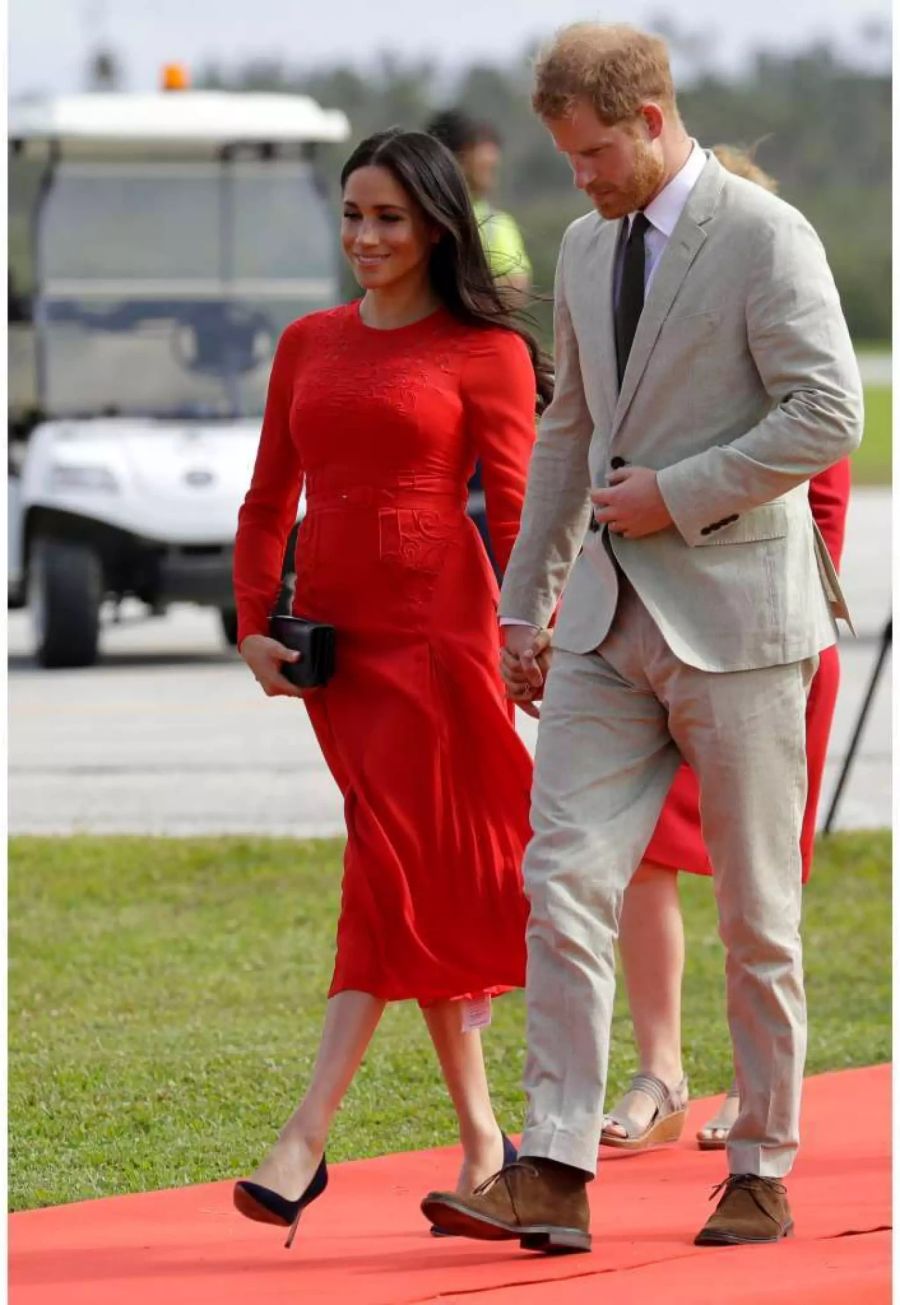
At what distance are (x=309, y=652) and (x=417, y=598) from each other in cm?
21

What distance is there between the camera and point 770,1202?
4223 mm

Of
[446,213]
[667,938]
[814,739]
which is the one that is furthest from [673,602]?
[667,938]

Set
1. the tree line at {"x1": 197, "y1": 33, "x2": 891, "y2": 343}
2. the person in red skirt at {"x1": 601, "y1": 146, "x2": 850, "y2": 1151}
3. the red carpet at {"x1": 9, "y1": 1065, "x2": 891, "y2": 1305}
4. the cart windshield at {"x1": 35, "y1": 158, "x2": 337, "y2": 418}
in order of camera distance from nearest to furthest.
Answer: the red carpet at {"x1": 9, "y1": 1065, "x2": 891, "y2": 1305} → the person in red skirt at {"x1": 601, "y1": 146, "x2": 850, "y2": 1151} → the cart windshield at {"x1": 35, "y1": 158, "x2": 337, "y2": 418} → the tree line at {"x1": 197, "y1": 33, "x2": 891, "y2": 343}

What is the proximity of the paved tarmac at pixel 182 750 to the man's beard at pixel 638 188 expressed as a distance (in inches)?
223

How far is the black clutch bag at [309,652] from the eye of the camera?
4438mm

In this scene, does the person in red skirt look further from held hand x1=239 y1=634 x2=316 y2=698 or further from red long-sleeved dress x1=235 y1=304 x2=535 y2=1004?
held hand x1=239 y1=634 x2=316 y2=698

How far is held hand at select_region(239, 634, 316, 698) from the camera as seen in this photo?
14.7ft

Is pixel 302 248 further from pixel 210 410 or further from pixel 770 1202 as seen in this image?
pixel 770 1202

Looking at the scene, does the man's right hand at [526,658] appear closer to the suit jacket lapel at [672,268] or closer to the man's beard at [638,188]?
the suit jacket lapel at [672,268]

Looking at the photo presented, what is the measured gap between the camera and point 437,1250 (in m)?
4.28

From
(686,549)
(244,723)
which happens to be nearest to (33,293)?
(244,723)

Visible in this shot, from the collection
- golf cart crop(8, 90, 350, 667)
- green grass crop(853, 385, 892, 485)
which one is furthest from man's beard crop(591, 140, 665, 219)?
green grass crop(853, 385, 892, 485)

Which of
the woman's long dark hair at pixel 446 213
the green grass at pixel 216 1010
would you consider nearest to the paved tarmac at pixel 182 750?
the green grass at pixel 216 1010

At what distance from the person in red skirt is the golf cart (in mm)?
9453
